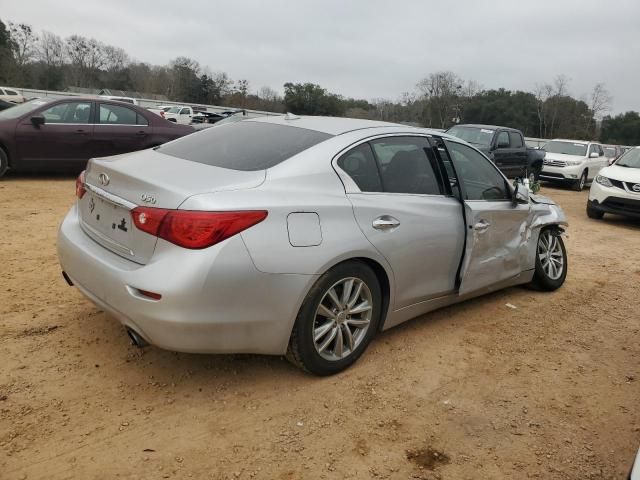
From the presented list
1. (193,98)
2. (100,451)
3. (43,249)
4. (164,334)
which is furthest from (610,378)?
(193,98)

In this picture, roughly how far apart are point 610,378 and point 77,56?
73.4 m

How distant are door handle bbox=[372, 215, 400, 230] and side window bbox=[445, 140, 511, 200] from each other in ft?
2.97

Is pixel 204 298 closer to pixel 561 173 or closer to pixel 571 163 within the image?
pixel 561 173

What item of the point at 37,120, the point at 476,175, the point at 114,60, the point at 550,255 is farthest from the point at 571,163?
the point at 114,60

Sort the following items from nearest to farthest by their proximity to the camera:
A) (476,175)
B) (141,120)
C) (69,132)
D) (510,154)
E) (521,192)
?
(476,175), (521,192), (69,132), (141,120), (510,154)

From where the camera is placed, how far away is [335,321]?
10.3ft

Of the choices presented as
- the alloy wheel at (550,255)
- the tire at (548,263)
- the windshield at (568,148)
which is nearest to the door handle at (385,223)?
the tire at (548,263)

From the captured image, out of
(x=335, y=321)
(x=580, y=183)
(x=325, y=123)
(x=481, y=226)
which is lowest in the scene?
(x=335, y=321)

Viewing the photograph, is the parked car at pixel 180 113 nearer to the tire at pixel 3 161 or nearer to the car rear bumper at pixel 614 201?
the tire at pixel 3 161

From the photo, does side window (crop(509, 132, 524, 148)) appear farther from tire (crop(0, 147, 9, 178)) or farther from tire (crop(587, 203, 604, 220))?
tire (crop(0, 147, 9, 178))

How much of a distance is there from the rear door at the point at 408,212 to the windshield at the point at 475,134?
10047 mm

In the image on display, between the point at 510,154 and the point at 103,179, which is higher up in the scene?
the point at 510,154

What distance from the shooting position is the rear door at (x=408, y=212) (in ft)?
10.7

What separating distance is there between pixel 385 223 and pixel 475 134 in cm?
1115
